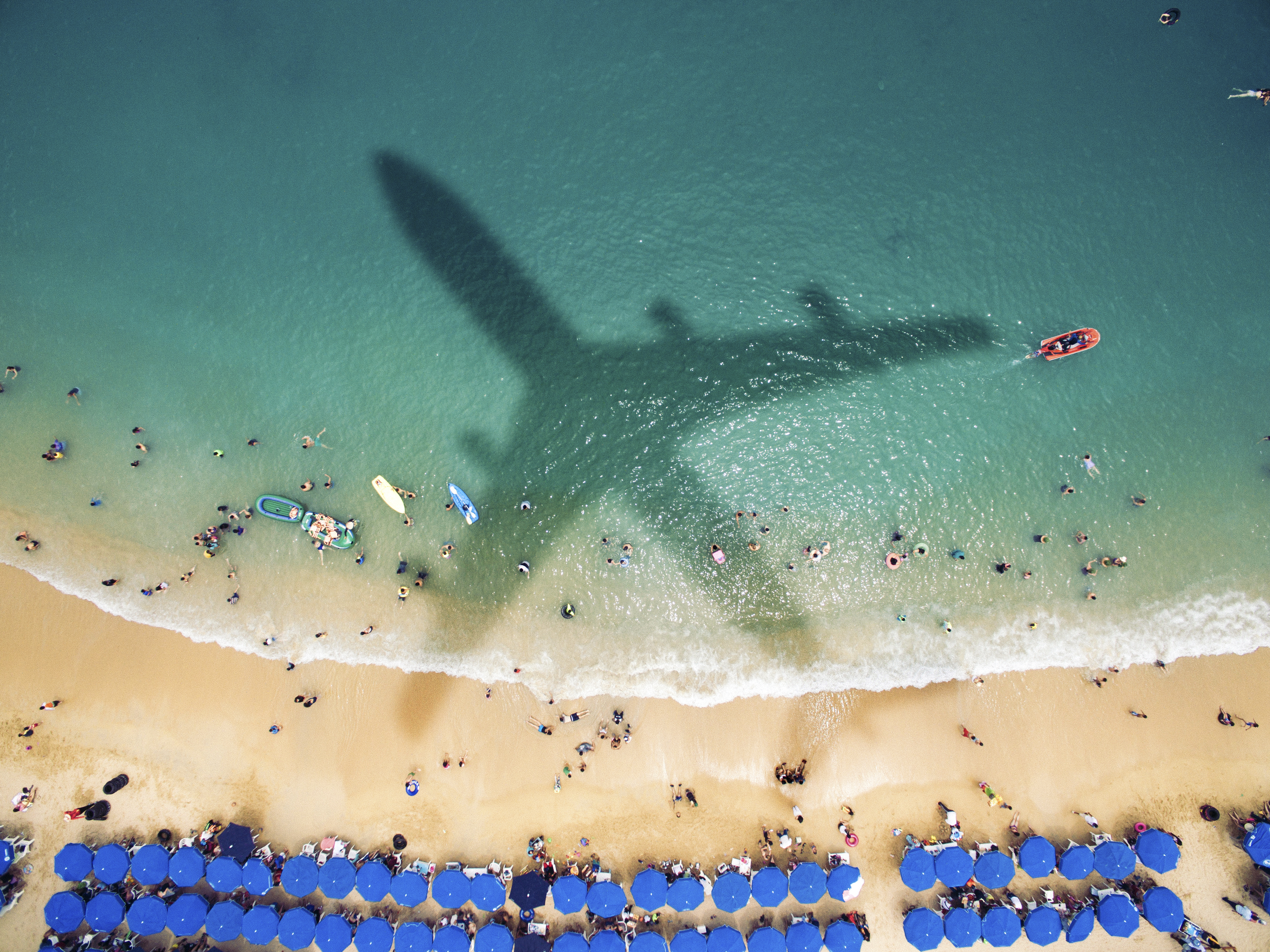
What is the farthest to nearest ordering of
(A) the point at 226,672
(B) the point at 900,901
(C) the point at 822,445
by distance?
(C) the point at 822,445, (A) the point at 226,672, (B) the point at 900,901

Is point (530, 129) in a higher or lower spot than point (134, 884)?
higher

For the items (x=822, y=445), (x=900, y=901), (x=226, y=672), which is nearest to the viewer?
(x=900, y=901)

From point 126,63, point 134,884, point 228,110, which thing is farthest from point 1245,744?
point 126,63

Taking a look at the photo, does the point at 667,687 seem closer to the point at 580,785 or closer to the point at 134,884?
the point at 580,785

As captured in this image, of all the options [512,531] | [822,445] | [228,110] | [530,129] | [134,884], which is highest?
Result: [228,110]

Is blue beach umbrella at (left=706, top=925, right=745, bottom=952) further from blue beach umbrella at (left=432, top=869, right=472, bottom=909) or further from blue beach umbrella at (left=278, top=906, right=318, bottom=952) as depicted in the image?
blue beach umbrella at (left=278, top=906, right=318, bottom=952)

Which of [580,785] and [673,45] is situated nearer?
[580,785]
